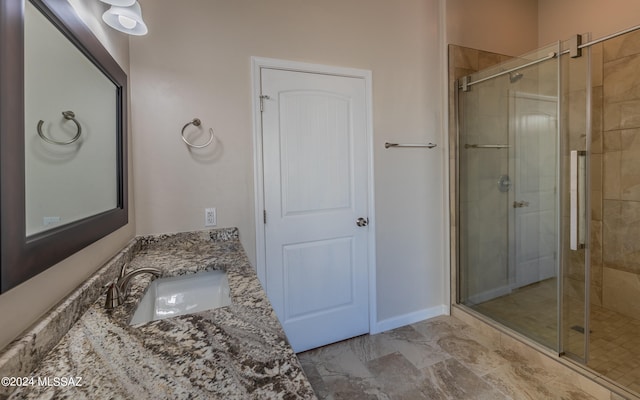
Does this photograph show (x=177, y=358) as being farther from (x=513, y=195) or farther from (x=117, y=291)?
(x=513, y=195)

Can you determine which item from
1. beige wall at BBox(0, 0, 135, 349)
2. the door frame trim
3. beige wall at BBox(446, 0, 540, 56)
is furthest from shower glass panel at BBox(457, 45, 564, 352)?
beige wall at BBox(0, 0, 135, 349)

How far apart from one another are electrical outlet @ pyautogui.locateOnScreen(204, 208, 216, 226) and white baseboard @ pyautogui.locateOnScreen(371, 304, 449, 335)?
1.51m

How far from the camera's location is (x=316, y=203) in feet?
7.11

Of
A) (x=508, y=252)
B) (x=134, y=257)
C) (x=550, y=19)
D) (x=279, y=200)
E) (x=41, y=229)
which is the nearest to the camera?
(x=41, y=229)

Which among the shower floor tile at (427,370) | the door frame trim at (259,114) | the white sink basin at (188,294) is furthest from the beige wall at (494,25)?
the white sink basin at (188,294)

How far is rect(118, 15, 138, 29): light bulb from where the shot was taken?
1.25m

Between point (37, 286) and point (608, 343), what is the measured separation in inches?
126

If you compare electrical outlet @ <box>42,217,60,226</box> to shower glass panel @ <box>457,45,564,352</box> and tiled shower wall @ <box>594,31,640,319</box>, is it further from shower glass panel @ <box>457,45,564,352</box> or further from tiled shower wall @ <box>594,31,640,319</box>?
tiled shower wall @ <box>594,31,640,319</box>

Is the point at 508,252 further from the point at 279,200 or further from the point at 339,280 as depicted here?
the point at 279,200

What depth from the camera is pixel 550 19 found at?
3.01 m

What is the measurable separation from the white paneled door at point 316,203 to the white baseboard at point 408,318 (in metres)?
0.12

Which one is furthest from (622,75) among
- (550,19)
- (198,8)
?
(198,8)

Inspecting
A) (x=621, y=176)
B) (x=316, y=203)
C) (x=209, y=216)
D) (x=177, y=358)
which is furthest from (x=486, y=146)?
(x=177, y=358)

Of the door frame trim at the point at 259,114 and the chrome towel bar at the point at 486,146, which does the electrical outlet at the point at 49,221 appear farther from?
the chrome towel bar at the point at 486,146
